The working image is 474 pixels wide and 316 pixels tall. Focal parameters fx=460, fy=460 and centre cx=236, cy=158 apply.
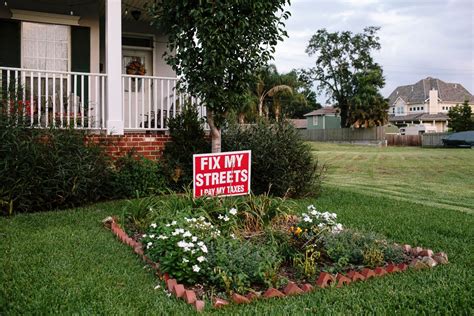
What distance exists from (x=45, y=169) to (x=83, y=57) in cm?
446

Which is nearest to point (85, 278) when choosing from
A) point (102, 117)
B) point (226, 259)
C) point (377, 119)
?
point (226, 259)

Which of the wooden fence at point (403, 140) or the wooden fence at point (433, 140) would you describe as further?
the wooden fence at point (403, 140)

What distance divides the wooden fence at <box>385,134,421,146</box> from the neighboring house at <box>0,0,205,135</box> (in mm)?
35281

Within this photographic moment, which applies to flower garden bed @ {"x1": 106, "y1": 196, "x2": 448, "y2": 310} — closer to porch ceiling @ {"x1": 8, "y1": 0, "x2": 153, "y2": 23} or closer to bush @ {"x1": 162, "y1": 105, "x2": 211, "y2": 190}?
bush @ {"x1": 162, "y1": 105, "x2": 211, "y2": 190}

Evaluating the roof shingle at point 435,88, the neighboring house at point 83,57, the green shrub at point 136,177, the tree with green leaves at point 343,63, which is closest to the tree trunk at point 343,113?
the tree with green leaves at point 343,63

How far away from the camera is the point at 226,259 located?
3787mm

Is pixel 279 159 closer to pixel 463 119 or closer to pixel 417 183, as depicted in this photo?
pixel 417 183

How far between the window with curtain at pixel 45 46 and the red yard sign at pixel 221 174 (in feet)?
19.9

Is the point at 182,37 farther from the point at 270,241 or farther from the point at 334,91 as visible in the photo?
the point at 334,91

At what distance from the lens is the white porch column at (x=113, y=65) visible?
8.23m

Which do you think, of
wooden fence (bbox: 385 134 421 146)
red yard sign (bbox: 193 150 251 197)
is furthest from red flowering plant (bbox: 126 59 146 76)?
wooden fence (bbox: 385 134 421 146)

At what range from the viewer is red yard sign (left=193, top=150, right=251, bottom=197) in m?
5.54

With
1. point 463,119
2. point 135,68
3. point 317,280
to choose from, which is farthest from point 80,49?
point 463,119

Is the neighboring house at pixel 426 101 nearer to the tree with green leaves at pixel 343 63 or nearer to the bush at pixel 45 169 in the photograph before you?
the tree with green leaves at pixel 343 63
